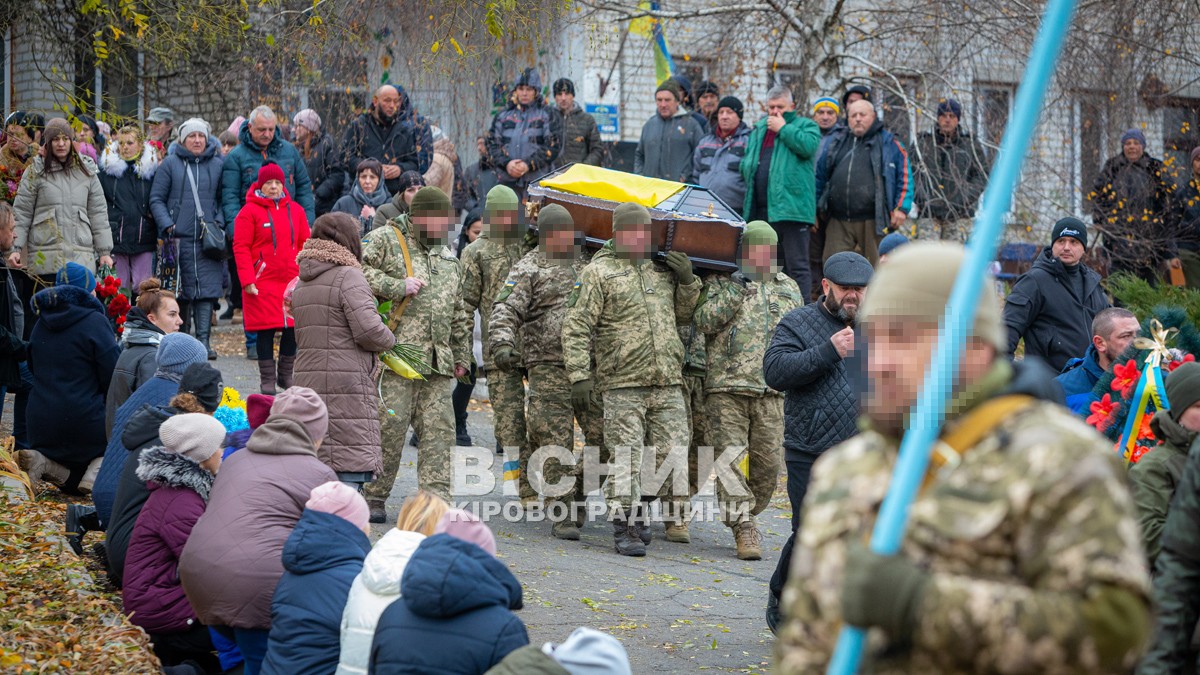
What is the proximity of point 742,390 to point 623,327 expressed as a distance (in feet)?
2.82

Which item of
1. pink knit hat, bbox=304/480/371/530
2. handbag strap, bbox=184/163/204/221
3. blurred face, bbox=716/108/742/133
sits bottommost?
pink knit hat, bbox=304/480/371/530

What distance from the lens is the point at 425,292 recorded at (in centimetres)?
945

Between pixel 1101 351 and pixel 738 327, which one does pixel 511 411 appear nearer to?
pixel 738 327

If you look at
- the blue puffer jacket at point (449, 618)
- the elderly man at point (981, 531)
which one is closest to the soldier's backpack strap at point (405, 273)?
the blue puffer jacket at point (449, 618)

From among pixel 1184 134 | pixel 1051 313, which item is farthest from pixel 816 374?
pixel 1184 134

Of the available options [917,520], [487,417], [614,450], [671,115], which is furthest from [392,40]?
[917,520]

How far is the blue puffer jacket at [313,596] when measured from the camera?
17.5 feet

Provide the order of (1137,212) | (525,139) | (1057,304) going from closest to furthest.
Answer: (1057,304) → (525,139) → (1137,212)

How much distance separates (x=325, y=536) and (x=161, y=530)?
1405mm

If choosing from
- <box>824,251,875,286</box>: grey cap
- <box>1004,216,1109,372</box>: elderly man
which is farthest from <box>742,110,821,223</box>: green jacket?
<box>824,251,875,286</box>: grey cap

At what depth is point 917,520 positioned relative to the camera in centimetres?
260

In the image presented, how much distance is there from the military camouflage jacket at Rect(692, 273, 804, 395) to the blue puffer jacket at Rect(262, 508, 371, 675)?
3980 mm

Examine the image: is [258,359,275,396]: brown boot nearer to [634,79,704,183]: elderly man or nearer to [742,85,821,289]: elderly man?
[742,85,821,289]: elderly man

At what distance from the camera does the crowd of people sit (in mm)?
2557
